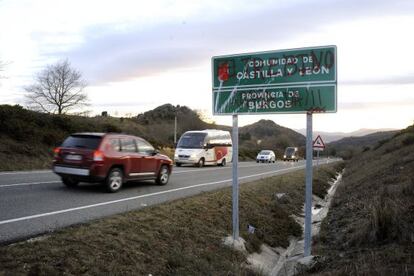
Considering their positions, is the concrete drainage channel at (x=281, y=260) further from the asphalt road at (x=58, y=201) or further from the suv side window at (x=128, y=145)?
the suv side window at (x=128, y=145)

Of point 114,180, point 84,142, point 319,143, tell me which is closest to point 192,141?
point 319,143

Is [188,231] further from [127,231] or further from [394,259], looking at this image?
[394,259]

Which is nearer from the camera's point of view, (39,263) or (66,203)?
(39,263)

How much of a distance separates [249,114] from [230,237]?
9.04 ft

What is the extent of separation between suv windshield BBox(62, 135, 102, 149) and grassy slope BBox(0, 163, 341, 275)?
3.08m

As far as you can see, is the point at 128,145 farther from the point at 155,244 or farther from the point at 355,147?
the point at 355,147

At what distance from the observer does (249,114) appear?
833cm

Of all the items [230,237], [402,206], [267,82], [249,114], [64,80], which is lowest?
[230,237]

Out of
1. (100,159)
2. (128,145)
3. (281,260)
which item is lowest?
(281,260)

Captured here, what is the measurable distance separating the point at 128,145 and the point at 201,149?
17246mm

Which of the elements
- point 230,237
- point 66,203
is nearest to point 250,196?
point 230,237

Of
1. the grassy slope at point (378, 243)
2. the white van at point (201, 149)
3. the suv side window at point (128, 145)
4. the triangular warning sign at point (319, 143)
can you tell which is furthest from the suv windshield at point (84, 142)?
the triangular warning sign at point (319, 143)

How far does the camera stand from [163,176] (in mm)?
15422

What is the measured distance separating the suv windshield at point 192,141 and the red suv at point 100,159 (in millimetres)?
16875
